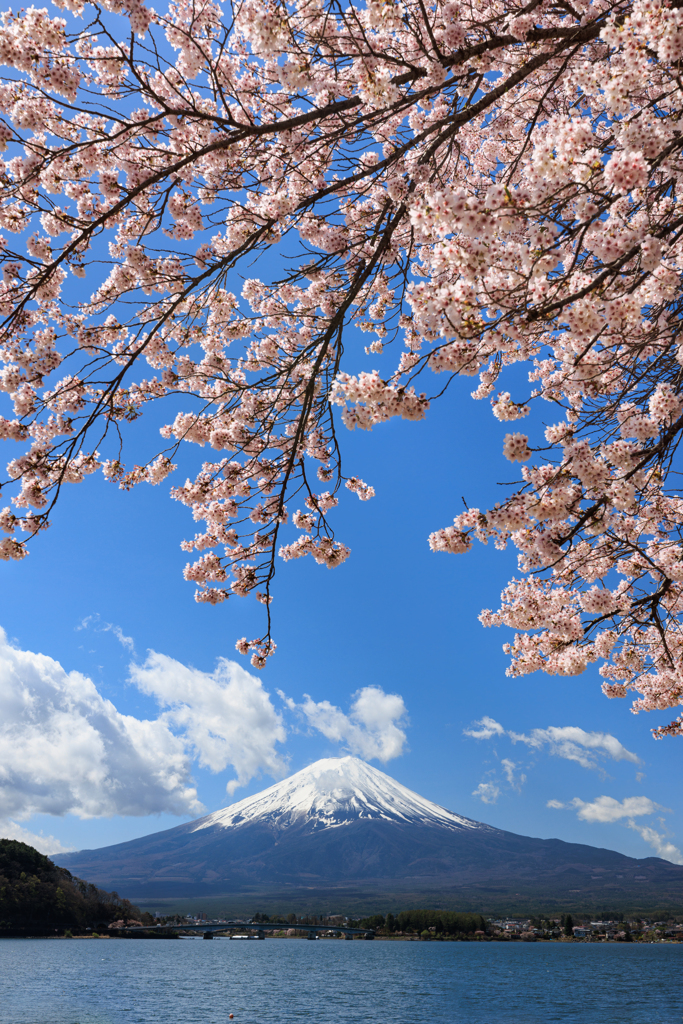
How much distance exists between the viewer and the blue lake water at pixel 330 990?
42656 mm

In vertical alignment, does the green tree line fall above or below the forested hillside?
below

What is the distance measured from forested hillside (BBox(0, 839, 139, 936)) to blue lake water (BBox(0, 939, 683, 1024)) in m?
3.97

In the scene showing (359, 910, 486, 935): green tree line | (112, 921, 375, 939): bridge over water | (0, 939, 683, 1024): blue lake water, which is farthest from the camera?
(359, 910, 486, 935): green tree line

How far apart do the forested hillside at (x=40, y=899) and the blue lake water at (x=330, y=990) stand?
3.97 meters

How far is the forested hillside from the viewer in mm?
72812

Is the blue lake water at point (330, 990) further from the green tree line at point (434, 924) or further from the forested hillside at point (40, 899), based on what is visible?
the green tree line at point (434, 924)

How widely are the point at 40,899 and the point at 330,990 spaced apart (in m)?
36.6

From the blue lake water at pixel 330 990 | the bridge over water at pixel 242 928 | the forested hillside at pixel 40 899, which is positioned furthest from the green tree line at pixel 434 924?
the forested hillside at pixel 40 899

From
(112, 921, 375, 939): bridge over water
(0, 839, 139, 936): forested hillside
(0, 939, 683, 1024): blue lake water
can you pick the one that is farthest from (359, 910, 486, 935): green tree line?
(0, 839, 139, 936): forested hillside

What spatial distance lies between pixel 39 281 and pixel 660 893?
220 metres

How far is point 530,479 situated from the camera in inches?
194

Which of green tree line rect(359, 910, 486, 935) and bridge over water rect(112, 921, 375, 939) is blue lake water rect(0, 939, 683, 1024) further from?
green tree line rect(359, 910, 486, 935)

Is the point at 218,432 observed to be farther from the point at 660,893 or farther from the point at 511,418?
the point at 660,893

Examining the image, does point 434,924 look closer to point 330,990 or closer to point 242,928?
point 242,928
